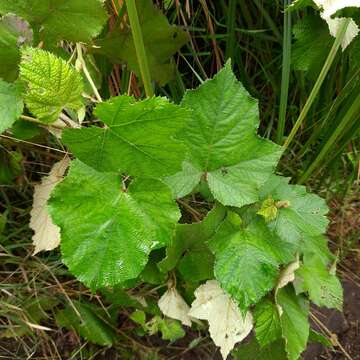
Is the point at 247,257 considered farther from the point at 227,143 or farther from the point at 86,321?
Result: the point at 86,321

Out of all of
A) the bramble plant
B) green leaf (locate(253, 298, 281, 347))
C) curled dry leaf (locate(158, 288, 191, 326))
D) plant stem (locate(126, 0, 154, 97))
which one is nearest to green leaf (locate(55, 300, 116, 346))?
the bramble plant

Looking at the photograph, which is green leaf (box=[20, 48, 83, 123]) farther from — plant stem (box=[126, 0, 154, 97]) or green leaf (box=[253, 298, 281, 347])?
green leaf (box=[253, 298, 281, 347])

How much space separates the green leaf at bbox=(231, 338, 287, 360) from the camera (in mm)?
786

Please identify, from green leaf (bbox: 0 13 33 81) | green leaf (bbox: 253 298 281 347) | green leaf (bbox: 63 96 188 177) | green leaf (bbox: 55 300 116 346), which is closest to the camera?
green leaf (bbox: 63 96 188 177)

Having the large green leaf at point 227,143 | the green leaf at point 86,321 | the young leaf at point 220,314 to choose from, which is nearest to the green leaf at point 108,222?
the large green leaf at point 227,143

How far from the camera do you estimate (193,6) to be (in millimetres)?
970

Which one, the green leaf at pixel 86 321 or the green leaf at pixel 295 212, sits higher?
the green leaf at pixel 295 212

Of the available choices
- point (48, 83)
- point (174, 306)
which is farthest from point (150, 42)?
point (174, 306)

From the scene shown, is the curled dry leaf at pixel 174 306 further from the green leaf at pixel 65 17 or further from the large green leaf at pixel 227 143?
the green leaf at pixel 65 17

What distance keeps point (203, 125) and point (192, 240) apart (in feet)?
0.52

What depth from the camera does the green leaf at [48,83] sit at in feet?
1.62

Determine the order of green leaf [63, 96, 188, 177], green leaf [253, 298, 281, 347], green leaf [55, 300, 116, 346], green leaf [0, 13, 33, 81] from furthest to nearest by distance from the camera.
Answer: green leaf [55, 300, 116, 346] < green leaf [253, 298, 281, 347] < green leaf [0, 13, 33, 81] < green leaf [63, 96, 188, 177]

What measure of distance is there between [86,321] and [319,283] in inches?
16.7

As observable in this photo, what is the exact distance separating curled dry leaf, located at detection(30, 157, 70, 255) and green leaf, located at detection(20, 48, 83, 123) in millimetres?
162
